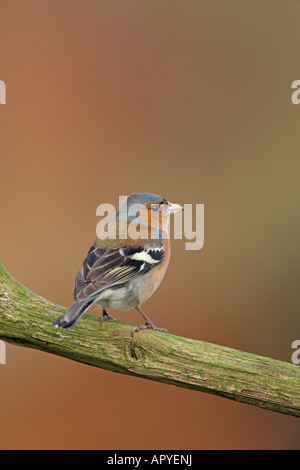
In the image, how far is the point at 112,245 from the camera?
2.38 m

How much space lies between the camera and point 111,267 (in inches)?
87.9

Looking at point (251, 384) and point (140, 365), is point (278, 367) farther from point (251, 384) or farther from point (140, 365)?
point (140, 365)

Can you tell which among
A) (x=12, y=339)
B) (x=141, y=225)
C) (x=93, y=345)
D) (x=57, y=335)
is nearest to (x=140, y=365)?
(x=93, y=345)

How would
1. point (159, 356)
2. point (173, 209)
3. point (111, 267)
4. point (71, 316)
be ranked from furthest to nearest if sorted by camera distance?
point (173, 209), point (111, 267), point (159, 356), point (71, 316)

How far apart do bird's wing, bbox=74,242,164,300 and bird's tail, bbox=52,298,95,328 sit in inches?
1.3

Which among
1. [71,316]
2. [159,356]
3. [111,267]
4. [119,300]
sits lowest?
[159,356]

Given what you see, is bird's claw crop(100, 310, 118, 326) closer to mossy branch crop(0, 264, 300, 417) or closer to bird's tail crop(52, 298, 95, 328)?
mossy branch crop(0, 264, 300, 417)

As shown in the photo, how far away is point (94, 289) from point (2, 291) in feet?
1.18

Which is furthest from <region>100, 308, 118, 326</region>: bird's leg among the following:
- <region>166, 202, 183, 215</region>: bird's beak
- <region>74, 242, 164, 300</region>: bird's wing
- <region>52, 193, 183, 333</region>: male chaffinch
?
<region>166, 202, 183, 215</region>: bird's beak

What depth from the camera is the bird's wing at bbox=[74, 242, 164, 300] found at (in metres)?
2.12

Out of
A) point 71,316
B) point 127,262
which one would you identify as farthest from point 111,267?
point 71,316

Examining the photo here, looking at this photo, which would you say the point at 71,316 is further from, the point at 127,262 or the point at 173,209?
the point at 173,209

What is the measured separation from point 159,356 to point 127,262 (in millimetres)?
437

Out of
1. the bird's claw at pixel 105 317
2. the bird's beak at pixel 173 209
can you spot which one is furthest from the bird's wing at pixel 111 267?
the bird's beak at pixel 173 209
